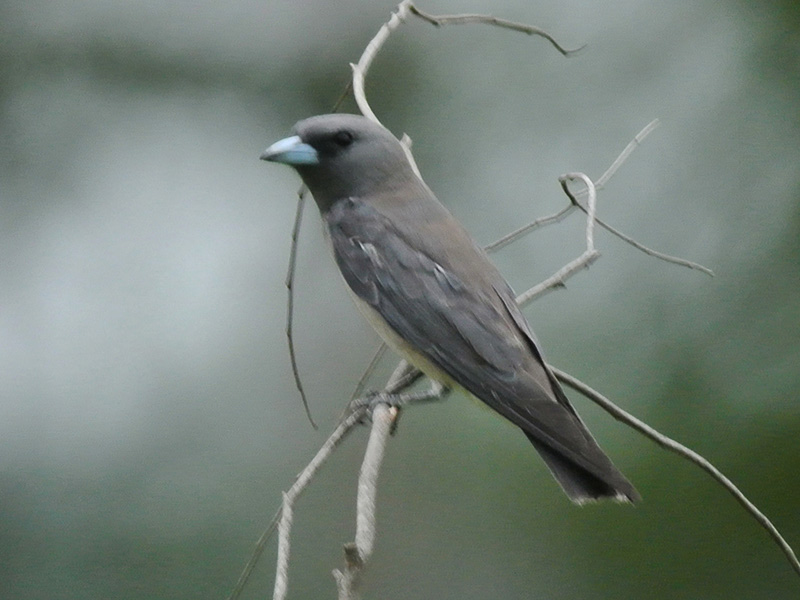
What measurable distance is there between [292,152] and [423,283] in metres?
0.51

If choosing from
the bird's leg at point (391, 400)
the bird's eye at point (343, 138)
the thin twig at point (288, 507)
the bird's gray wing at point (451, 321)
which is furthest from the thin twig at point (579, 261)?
the bird's eye at point (343, 138)

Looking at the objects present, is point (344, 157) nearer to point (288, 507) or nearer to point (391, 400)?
point (391, 400)

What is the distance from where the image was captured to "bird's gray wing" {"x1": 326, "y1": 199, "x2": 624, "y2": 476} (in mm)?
2895

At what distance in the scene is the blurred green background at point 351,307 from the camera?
4.72 m

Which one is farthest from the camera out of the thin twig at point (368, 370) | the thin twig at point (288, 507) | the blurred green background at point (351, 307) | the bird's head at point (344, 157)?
the blurred green background at point (351, 307)

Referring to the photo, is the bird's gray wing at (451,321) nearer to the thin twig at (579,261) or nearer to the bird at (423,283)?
the bird at (423,283)

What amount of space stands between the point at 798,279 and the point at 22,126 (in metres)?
3.63

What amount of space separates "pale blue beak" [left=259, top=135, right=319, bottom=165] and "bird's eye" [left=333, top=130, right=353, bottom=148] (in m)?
0.07

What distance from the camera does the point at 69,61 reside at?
18.7 feet

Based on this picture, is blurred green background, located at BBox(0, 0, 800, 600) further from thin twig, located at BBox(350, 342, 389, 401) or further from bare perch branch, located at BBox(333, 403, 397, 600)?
bare perch branch, located at BBox(333, 403, 397, 600)

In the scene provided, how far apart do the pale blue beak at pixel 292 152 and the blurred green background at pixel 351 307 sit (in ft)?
6.16

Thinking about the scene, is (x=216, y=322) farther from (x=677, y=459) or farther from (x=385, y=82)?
(x=677, y=459)

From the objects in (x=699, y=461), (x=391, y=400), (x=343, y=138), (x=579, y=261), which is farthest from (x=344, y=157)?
(x=699, y=461)

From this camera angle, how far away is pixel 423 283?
10.5 ft
